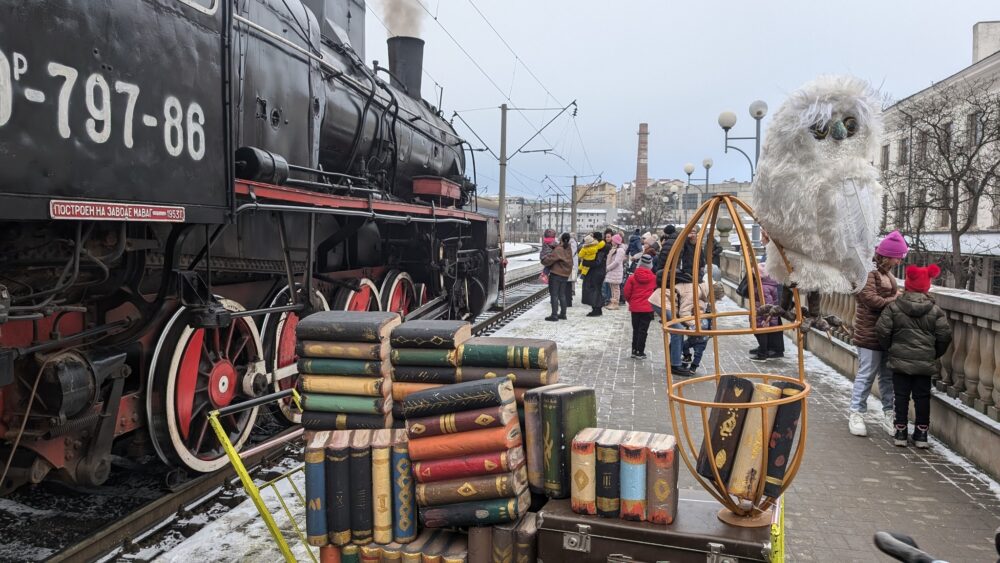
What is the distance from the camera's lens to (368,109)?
702 cm

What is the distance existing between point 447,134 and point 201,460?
310 inches

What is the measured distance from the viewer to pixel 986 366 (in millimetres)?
4918

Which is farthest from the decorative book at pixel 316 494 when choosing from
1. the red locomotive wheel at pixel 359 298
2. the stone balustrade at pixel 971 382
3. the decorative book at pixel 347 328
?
the red locomotive wheel at pixel 359 298

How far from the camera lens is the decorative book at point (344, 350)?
2.97 m

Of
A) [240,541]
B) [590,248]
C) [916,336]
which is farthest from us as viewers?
[590,248]

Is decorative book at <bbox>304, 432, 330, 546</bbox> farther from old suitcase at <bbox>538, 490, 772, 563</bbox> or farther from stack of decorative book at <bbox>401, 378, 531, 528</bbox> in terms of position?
old suitcase at <bbox>538, 490, 772, 563</bbox>

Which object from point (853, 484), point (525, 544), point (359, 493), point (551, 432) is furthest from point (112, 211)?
point (853, 484)

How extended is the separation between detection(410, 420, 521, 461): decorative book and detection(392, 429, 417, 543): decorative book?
0.31 ft

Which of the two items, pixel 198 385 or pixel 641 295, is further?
pixel 641 295

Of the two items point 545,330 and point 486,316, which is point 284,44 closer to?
point 545,330

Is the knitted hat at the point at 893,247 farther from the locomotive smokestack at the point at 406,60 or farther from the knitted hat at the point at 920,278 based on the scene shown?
the locomotive smokestack at the point at 406,60

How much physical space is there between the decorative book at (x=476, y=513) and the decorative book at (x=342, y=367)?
67cm

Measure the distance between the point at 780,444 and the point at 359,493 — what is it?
1.69 m

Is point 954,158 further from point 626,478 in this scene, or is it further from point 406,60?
point 626,478
